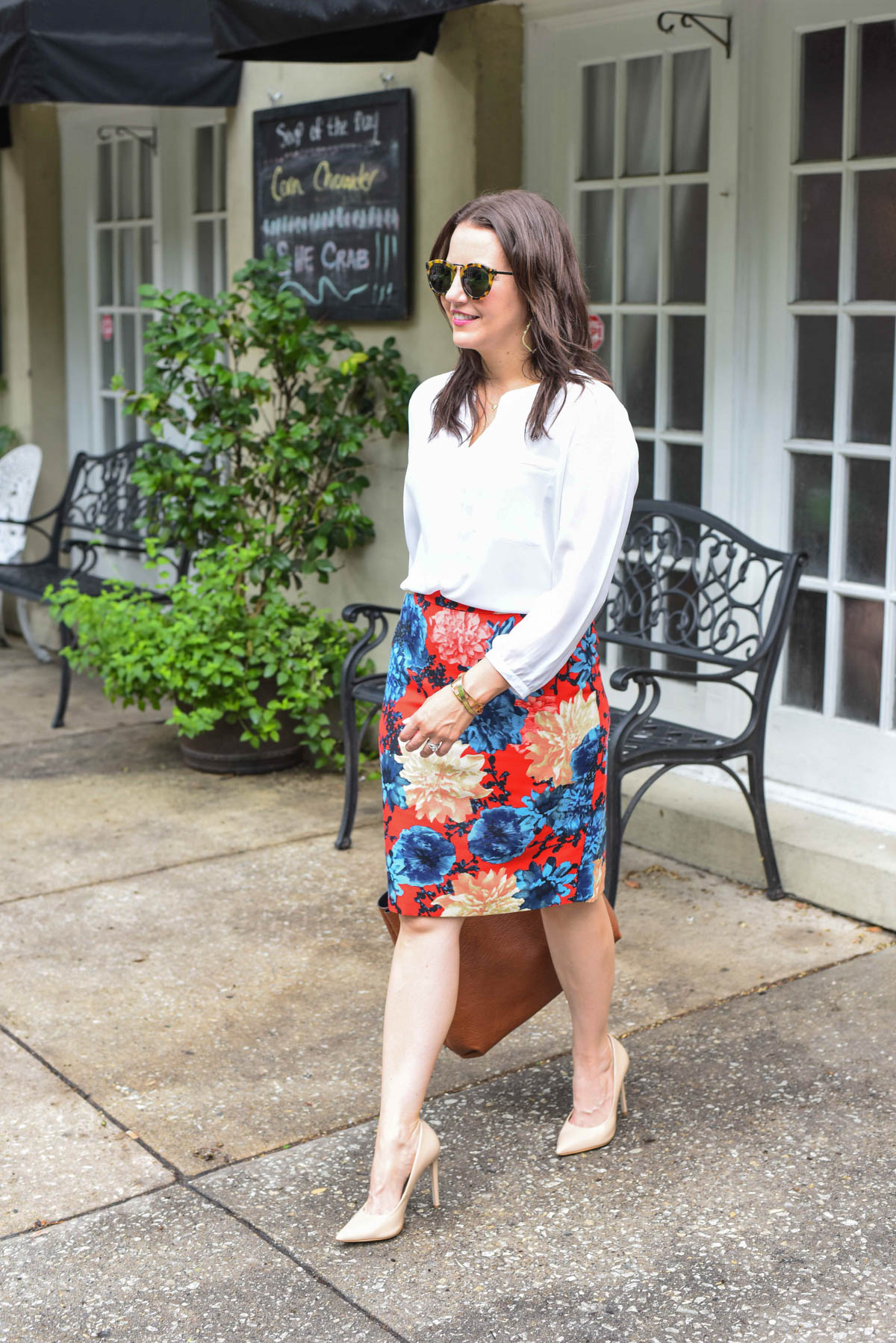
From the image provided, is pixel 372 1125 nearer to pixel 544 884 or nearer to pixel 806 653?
pixel 544 884

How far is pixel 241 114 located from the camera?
20.4ft

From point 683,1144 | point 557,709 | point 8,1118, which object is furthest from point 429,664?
point 8,1118

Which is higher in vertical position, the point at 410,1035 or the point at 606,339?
the point at 606,339

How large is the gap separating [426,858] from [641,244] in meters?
2.90

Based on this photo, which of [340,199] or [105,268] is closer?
[340,199]

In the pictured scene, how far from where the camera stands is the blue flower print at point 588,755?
2820 mm

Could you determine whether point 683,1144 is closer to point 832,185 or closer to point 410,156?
point 832,185

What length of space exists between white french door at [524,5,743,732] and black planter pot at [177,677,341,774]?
144cm

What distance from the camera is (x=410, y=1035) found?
109 inches

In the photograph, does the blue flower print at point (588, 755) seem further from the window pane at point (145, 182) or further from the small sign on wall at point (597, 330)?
the window pane at point (145, 182)

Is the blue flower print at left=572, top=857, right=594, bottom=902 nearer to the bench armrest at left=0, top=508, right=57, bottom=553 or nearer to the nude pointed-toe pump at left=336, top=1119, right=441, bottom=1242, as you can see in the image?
the nude pointed-toe pump at left=336, top=1119, right=441, bottom=1242

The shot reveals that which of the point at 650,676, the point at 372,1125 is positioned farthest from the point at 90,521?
the point at 372,1125

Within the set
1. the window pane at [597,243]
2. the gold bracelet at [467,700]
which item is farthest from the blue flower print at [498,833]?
the window pane at [597,243]

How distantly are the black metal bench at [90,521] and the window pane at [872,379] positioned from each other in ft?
11.1
